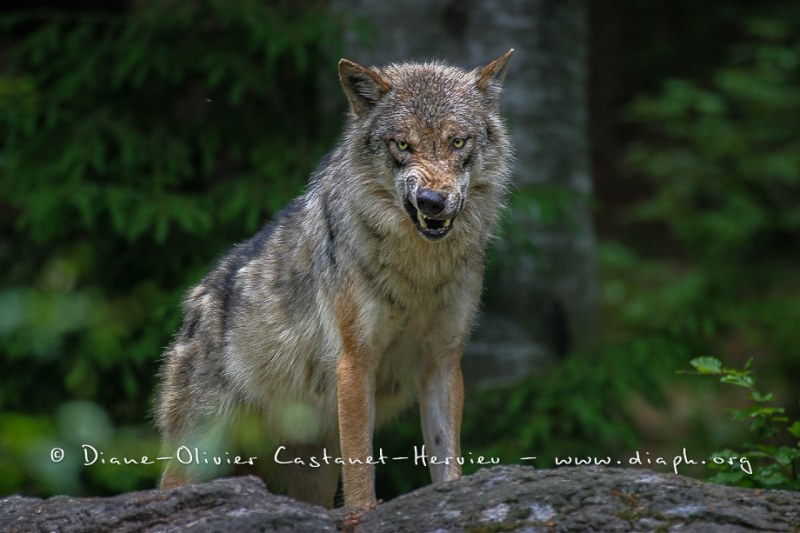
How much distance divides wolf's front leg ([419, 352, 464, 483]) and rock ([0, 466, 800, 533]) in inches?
39.1

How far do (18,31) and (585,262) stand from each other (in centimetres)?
650

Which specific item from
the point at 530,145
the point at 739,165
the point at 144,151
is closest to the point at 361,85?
the point at 144,151

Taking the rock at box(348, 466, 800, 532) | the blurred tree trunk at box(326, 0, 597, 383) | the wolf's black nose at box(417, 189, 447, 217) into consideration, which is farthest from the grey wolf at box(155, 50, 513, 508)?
the blurred tree trunk at box(326, 0, 597, 383)

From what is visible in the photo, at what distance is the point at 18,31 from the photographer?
11039 mm

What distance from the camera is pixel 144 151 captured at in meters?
8.51

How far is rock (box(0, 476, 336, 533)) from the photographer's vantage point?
3.95m

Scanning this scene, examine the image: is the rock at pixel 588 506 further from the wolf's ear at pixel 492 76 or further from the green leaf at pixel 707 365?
the wolf's ear at pixel 492 76

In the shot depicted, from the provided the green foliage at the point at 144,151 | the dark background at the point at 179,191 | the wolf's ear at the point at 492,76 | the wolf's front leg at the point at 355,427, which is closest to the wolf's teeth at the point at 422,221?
the wolf's front leg at the point at 355,427

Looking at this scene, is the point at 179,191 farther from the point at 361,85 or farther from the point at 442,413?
the point at 442,413

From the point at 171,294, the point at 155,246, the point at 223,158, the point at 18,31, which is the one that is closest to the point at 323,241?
the point at 171,294

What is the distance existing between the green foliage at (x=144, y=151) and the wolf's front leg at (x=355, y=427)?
2763mm

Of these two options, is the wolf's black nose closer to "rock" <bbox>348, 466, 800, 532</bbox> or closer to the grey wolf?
the grey wolf

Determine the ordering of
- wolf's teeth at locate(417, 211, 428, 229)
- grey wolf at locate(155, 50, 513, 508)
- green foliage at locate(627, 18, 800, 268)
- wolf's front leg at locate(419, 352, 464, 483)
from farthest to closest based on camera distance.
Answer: green foliage at locate(627, 18, 800, 268) < wolf's front leg at locate(419, 352, 464, 483) < grey wolf at locate(155, 50, 513, 508) < wolf's teeth at locate(417, 211, 428, 229)

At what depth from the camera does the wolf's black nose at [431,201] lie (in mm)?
4750
